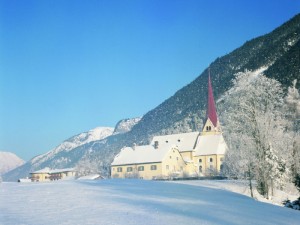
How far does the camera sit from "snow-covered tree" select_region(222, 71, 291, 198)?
32906 mm

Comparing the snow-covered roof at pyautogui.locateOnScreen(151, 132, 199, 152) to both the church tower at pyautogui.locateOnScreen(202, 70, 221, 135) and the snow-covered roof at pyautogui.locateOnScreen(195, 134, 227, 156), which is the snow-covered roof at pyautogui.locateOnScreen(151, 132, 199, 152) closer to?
the snow-covered roof at pyautogui.locateOnScreen(195, 134, 227, 156)

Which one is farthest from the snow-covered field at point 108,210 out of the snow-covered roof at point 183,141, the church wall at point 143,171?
the snow-covered roof at point 183,141

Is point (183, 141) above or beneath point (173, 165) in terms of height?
above

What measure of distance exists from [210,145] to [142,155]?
64.8 feet

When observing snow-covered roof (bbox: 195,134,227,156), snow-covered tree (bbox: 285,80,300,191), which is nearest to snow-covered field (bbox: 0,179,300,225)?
snow-covered tree (bbox: 285,80,300,191)

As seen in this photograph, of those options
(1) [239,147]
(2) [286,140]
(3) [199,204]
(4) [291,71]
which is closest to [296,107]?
(2) [286,140]

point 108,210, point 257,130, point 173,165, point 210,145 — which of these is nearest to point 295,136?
point 257,130

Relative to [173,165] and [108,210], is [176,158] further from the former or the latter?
[108,210]

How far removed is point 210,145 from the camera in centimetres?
10656

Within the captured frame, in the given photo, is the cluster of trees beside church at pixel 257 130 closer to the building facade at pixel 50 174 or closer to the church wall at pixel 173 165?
the church wall at pixel 173 165

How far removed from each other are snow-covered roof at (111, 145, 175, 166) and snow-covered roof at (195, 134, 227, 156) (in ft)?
42.3

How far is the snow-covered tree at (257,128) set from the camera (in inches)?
1296

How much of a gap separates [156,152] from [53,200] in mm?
81781

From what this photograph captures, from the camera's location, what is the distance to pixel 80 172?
5226 inches
